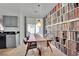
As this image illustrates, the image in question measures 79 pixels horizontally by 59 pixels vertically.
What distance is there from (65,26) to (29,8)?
747 mm

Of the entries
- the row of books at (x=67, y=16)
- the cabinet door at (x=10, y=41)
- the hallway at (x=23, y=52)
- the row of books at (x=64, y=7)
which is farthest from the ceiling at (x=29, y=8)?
the hallway at (x=23, y=52)

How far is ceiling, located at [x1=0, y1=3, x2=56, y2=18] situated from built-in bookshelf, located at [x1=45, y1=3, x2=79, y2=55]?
0.13m

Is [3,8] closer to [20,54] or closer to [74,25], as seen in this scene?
[20,54]

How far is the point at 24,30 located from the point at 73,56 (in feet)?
3.32

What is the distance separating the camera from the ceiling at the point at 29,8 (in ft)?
6.95

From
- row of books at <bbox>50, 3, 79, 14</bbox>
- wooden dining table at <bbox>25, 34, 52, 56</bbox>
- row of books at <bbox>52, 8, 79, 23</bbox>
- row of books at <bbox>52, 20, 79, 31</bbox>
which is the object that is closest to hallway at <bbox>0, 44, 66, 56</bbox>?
wooden dining table at <bbox>25, 34, 52, 56</bbox>

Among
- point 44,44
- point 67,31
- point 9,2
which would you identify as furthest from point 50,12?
point 9,2

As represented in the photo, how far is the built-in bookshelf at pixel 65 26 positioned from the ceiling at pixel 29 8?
130 mm

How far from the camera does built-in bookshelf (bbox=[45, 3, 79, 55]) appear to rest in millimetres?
2049

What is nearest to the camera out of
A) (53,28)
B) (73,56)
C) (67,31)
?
(73,56)

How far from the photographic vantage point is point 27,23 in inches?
89.4

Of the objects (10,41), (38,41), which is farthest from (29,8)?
(10,41)

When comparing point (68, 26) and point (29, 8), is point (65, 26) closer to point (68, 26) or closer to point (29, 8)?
point (68, 26)

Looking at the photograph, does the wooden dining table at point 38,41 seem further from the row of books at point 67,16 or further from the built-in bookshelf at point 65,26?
the row of books at point 67,16
